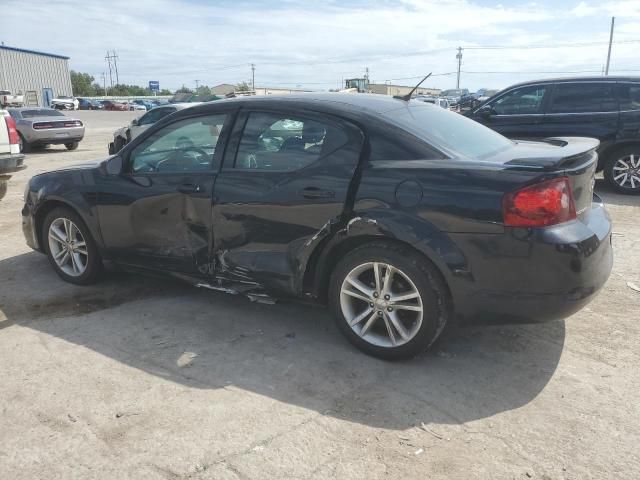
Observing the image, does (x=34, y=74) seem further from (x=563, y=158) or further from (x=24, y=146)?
(x=563, y=158)

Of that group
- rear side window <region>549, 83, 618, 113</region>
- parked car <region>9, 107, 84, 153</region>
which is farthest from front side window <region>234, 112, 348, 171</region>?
parked car <region>9, 107, 84, 153</region>

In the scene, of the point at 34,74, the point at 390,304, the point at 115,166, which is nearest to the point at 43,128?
the point at 115,166

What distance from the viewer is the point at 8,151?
8.49 metres

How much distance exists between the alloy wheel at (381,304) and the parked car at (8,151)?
664 cm

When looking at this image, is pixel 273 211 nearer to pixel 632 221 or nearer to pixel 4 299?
pixel 4 299

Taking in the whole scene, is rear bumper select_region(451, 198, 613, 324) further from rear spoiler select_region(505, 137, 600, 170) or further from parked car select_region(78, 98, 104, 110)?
parked car select_region(78, 98, 104, 110)

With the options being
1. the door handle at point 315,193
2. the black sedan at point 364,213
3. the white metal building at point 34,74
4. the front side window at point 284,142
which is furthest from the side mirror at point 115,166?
the white metal building at point 34,74

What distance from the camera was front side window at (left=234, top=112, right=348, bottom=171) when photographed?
11.6ft

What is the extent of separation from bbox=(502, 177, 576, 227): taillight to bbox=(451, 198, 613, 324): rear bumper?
5cm

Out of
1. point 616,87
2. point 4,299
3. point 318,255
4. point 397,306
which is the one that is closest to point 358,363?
point 397,306

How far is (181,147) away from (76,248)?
1.43 metres

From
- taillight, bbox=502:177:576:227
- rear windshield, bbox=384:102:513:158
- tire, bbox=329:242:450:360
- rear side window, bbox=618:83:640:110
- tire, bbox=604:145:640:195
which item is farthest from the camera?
tire, bbox=604:145:640:195

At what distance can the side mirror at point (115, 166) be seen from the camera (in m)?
4.41

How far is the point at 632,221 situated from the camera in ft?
22.9
